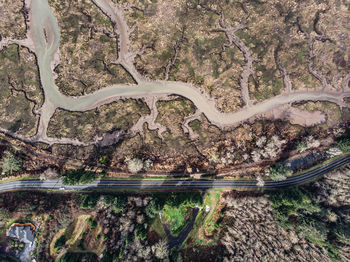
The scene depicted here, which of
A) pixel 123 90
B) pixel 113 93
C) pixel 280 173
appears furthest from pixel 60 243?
pixel 280 173

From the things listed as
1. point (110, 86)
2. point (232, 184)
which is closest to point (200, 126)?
point (232, 184)

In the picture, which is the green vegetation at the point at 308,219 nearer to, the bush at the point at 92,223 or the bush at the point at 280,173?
the bush at the point at 280,173

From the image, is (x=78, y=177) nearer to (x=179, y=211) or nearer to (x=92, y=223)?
(x=92, y=223)

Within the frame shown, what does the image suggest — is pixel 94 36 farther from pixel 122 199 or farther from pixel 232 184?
pixel 232 184

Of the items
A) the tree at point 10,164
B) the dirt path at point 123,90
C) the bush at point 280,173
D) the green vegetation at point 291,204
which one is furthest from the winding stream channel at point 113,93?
the green vegetation at point 291,204

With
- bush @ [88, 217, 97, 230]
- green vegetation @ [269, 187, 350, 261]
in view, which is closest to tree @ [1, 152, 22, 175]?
bush @ [88, 217, 97, 230]

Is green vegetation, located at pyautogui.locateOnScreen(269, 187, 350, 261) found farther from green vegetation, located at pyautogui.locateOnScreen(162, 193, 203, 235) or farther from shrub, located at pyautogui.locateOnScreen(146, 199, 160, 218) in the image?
shrub, located at pyautogui.locateOnScreen(146, 199, 160, 218)
